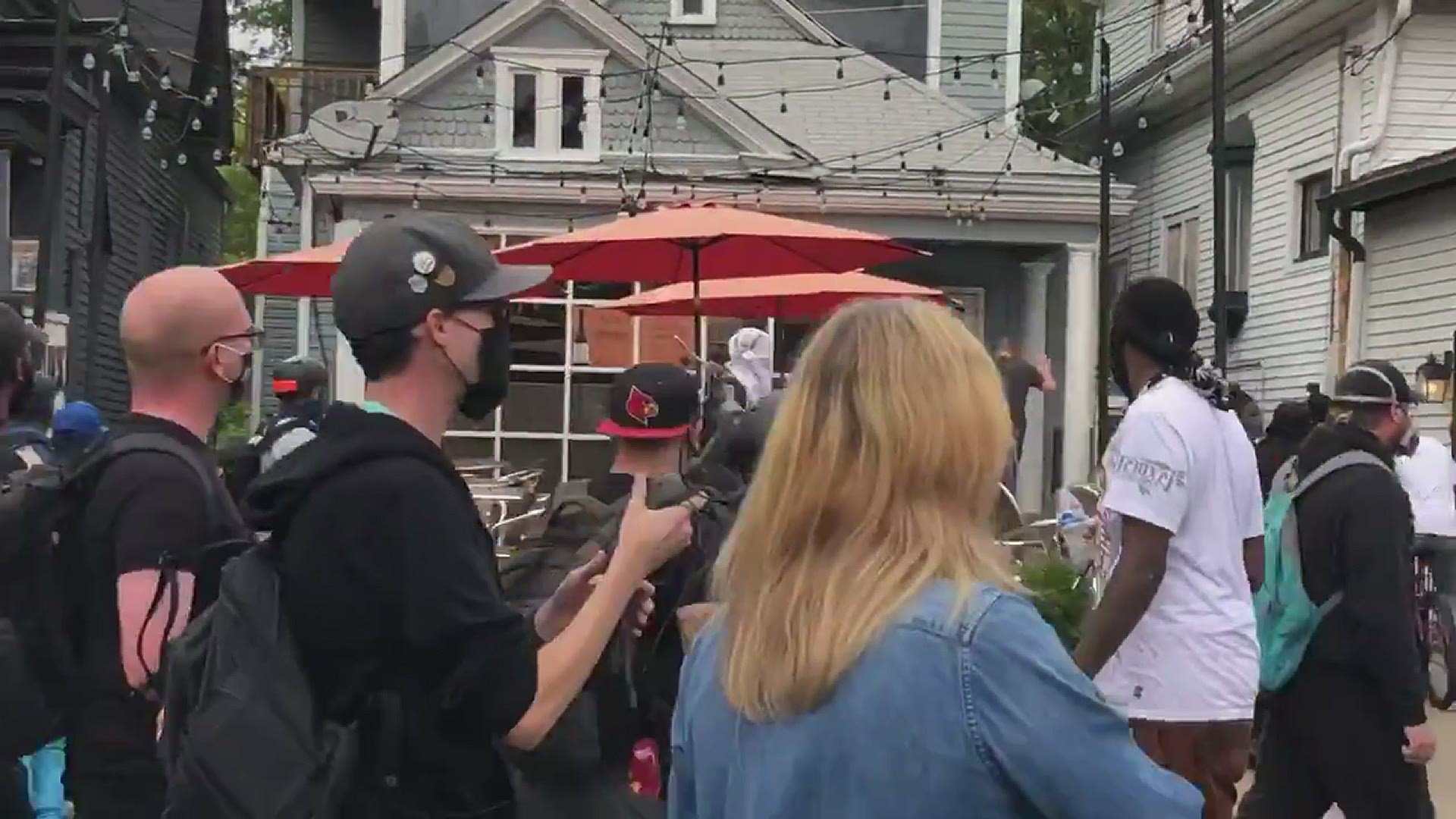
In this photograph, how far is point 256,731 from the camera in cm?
254

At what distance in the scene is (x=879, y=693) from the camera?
1950 mm

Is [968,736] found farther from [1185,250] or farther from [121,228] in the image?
[121,228]

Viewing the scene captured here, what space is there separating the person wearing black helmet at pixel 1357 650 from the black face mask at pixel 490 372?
310 cm

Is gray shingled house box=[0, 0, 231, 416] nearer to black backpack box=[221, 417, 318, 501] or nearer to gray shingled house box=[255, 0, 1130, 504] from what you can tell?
gray shingled house box=[255, 0, 1130, 504]

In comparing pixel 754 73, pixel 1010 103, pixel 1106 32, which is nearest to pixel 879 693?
pixel 754 73

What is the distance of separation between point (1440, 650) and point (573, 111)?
10.8m

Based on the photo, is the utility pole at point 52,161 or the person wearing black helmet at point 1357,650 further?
the utility pole at point 52,161

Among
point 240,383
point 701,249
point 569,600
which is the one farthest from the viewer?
point 701,249

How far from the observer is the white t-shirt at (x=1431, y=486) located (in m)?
11.8

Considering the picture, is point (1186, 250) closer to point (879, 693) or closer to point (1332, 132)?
point (1332, 132)

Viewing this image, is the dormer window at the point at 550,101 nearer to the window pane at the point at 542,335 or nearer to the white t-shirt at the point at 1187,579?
the window pane at the point at 542,335

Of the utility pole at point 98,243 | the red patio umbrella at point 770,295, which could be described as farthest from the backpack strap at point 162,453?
the utility pole at point 98,243

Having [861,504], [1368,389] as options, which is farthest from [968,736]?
[1368,389]

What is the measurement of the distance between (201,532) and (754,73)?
714 inches
